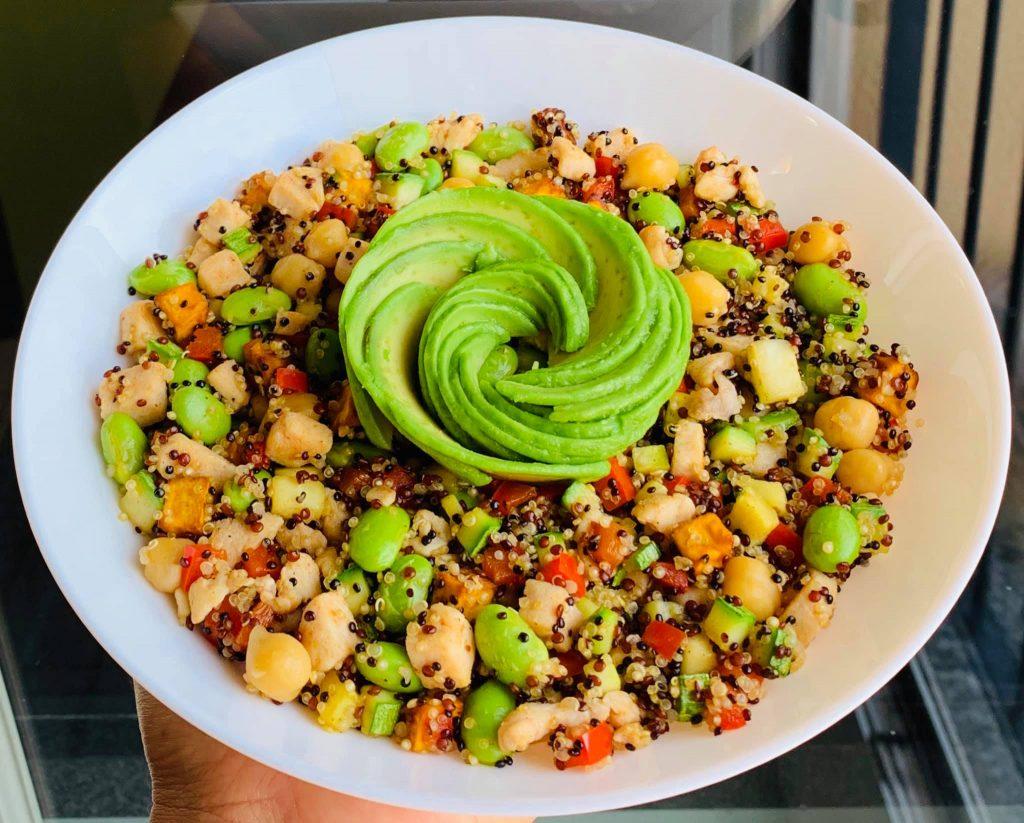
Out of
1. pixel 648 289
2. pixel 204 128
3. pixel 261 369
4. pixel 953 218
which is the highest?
pixel 204 128

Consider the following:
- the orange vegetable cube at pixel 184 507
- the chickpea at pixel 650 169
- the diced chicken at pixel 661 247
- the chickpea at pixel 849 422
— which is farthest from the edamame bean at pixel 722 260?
the orange vegetable cube at pixel 184 507

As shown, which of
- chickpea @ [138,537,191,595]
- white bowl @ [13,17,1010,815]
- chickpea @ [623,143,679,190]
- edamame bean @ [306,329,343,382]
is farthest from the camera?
chickpea @ [623,143,679,190]

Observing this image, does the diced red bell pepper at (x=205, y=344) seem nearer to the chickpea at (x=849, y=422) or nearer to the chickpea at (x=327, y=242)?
the chickpea at (x=327, y=242)

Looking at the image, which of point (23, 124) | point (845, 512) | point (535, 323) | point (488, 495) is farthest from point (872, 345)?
point (23, 124)

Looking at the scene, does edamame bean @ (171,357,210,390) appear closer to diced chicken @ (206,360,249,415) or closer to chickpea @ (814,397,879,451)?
diced chicken @ (206,360,249,415)

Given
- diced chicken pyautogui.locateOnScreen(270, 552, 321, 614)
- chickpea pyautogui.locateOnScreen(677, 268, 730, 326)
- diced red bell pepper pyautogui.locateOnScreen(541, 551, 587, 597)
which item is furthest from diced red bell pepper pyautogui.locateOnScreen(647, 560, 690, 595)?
diced chicken pyautogui.locateOnScreen(270, 552, 321, 614)

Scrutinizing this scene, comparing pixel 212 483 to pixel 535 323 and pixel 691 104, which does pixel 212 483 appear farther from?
pixel 691 104
